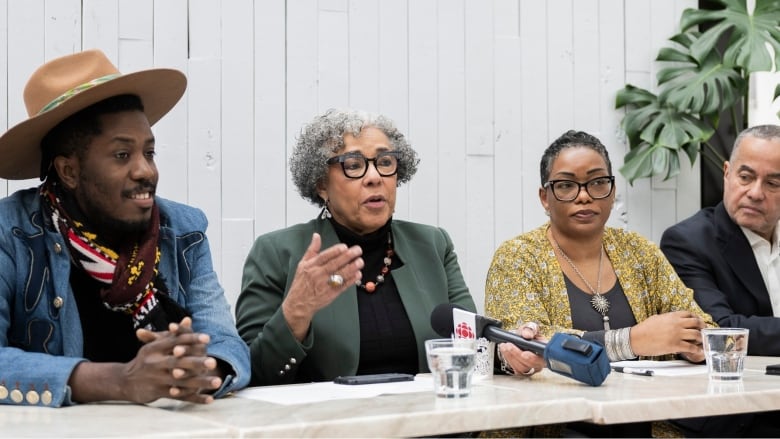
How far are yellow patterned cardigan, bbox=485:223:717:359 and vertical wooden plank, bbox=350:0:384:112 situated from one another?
1.06m

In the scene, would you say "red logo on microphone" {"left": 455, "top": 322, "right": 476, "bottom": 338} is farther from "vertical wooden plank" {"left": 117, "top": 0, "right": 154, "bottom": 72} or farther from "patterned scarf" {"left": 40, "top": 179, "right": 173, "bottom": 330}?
"vertical wooden plank" {"left": 117, "top": 0, "right": 154, "bottom": 72}

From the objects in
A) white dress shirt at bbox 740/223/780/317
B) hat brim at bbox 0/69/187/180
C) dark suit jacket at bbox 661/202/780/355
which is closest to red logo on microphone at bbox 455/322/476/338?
hat brim at bbox 0/69/187/180

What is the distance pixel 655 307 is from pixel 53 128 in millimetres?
1878

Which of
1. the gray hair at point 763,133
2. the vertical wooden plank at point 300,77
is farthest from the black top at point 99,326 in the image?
the gray hair at point 763,133

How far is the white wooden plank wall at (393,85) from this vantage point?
3.47 meters

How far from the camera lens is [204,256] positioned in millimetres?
2426

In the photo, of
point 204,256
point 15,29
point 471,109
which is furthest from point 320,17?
point 204,256

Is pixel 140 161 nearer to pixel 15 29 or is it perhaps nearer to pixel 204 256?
pixel 204 256

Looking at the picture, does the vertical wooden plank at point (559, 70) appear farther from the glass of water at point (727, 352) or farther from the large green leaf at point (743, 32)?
the glass of water at point (727, 352)

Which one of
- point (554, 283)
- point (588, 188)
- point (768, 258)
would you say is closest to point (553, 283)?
point (554, 283)

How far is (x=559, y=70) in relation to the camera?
13.9 ft

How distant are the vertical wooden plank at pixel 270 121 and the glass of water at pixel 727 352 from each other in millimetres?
1877

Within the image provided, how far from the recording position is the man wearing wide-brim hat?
83.1 inches

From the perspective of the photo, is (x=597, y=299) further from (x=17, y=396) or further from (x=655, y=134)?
(x=17, y=396)
